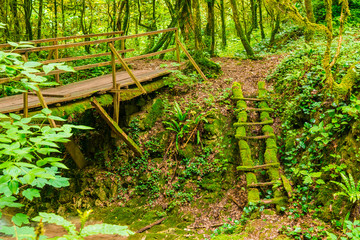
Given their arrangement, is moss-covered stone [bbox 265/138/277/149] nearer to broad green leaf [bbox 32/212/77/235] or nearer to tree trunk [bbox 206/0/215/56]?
broad green leaf [bbox 32/212/77/235]

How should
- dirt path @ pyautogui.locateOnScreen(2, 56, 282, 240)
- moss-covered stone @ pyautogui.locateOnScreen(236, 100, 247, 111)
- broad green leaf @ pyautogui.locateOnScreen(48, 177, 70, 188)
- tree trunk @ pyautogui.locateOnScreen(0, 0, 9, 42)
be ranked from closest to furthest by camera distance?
broad green leaf @ pyautogui.locateOnScreen(48, 177, 70, 188) < dirt path @ pyautogui.locateOnScreen(2, 56, 282, 240) < moss-covered stone @ pyautogui.locateOnScreen(236, 100, 247, 111) < tree trunk @ pyautogui.locateOnScreen(0, 0, 9, 42)

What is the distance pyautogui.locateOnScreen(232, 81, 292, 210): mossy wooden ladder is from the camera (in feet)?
17.3

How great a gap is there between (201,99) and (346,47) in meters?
4.13

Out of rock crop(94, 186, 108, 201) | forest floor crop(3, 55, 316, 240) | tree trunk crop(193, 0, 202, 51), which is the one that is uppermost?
tree trunk crop(193, 0, 202, 51)

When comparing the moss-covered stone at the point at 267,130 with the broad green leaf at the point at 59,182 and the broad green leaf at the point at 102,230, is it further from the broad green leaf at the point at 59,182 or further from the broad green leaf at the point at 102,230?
the broad green leaf at the point at 102,230

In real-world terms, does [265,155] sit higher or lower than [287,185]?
higher

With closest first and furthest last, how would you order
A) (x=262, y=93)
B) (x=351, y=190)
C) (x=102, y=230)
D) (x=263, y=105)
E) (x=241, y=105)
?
(x=102, y=230) → (x=351, y=190) → (x=263, y=105) → (x=241, y=105) → (x=262, y=93)

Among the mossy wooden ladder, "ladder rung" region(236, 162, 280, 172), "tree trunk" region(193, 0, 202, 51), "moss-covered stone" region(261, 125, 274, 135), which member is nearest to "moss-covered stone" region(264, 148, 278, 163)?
the mossy wooden ladder

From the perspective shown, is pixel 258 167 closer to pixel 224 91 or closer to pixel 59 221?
pixel 224 91

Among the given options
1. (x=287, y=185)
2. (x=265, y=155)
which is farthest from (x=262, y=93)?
(x=287, y=185)

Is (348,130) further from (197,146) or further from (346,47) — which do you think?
(197,146)

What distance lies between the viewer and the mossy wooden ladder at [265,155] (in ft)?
17.3

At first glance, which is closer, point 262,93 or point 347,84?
point 347,84

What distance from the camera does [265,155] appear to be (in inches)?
241
